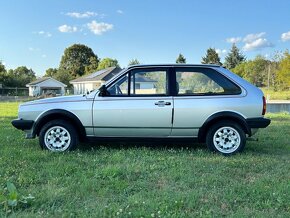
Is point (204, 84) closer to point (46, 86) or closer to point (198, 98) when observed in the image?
point (198, 98)

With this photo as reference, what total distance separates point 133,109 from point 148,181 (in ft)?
6.56

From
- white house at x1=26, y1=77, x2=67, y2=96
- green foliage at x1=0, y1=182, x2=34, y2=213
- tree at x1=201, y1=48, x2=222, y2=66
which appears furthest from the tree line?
green foliage at x1=0, y1=182, x2=34, y2=213

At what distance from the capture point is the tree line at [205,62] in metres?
47.2

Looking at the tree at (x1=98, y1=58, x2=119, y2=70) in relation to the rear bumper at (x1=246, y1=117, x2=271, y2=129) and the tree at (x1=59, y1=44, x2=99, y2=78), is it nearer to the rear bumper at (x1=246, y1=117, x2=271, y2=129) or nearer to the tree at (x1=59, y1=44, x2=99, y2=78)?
the tree at (x1=59, y1=44, x2=99, y2=78)

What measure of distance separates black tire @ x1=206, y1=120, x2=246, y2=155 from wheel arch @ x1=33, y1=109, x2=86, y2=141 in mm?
2345

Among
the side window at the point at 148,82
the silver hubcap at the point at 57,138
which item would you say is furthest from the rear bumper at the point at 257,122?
the silver hubcap at the point at 57,138

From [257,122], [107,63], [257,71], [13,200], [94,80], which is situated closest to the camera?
[13,200]

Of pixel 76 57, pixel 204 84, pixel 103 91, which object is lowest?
pixel 103 91

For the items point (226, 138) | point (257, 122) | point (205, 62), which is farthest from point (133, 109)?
point (205, 62)

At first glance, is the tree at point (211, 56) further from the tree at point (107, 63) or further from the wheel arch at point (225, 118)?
the wheel arch at point (225, 118)

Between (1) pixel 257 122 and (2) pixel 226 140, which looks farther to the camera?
(2) pixel 226 140

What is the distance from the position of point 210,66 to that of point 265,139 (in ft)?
9.14

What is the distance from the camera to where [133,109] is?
6590 mm

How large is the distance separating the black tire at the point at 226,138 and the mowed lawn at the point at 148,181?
188 millimetres
